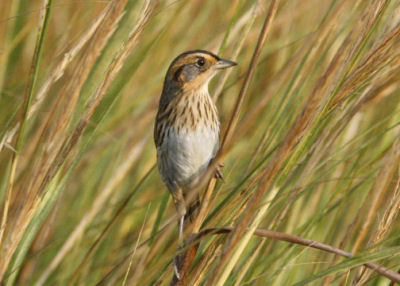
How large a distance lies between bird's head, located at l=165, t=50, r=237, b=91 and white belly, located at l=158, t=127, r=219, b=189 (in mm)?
225

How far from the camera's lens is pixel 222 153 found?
1169 millimetres

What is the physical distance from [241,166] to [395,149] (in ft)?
3.16

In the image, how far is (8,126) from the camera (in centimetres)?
167

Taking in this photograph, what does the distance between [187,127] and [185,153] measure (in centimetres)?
11

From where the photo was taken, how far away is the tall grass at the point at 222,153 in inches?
51.2

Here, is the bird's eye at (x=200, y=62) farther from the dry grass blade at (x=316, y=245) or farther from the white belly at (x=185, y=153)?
the dry grass blade at (x=316, y=245)

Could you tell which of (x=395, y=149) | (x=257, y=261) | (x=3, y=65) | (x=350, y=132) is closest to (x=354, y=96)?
(x=395, y=149)

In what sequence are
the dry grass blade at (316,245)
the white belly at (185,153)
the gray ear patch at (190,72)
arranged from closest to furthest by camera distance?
the dry grass blade at (316,245), the white belly at (185,153), the gray ear patch at (190,72)

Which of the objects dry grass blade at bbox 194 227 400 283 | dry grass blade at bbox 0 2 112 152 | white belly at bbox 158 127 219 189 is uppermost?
dry grass blade at bbox 0 2 112 152

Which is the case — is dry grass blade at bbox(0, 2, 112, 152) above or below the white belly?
above

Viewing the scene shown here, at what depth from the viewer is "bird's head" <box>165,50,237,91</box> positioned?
99.8 inches

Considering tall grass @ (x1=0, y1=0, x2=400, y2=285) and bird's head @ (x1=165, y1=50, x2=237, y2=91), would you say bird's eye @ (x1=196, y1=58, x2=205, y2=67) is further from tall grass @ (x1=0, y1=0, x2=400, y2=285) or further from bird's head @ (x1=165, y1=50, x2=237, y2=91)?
tall grass @ (x1=0, y1=0, x2=400, y2=285)

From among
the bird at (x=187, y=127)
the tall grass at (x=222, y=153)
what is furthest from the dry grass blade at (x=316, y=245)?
the bird at (x=187, y=127)

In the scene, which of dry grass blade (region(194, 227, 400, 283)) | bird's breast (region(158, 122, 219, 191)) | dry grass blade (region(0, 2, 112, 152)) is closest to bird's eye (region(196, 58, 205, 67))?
bird's breast (region(158, 122, 219, 191))
